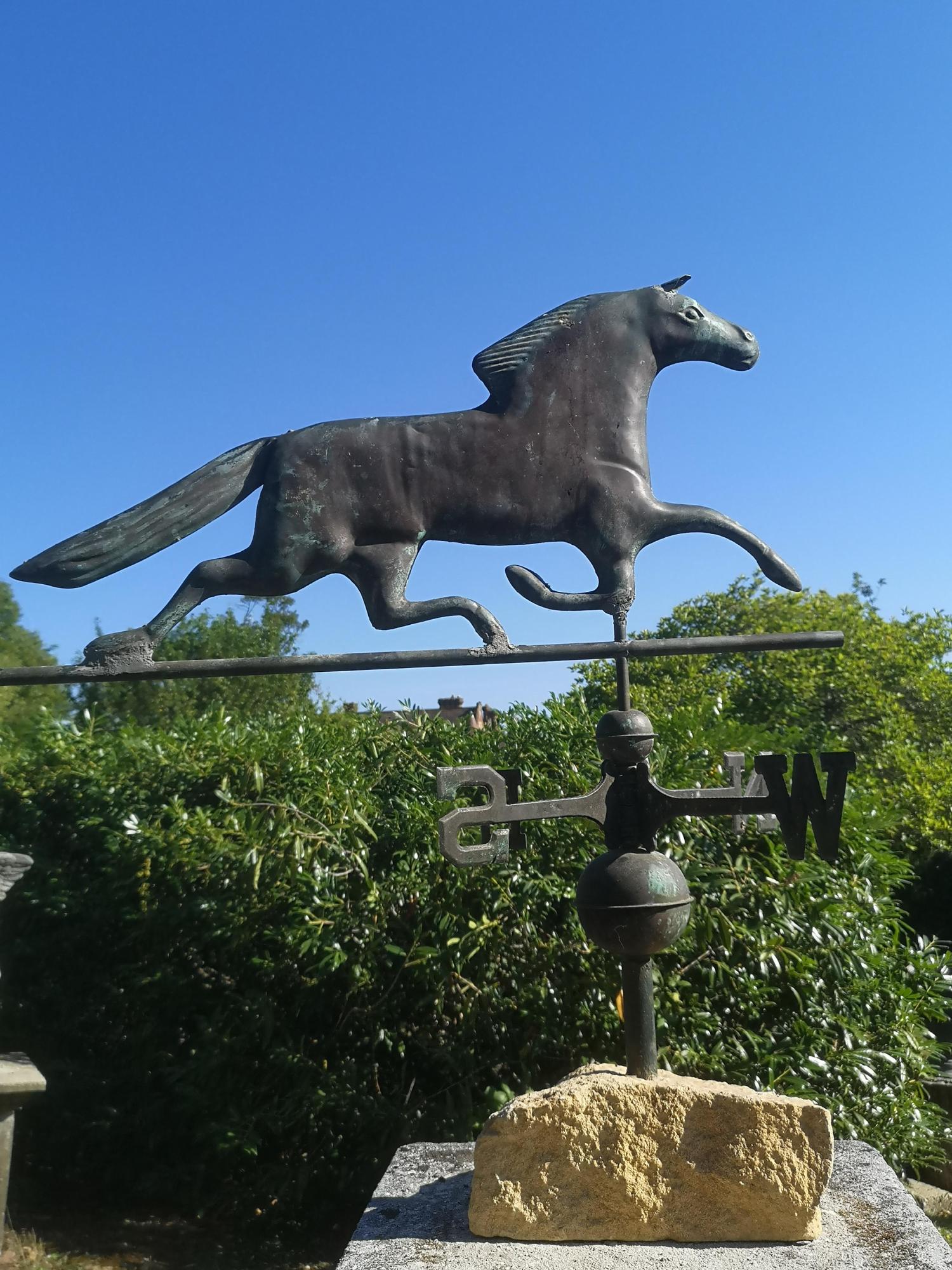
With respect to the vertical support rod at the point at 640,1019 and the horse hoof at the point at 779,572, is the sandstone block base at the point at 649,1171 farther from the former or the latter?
the horse hoof at the point at 779,572

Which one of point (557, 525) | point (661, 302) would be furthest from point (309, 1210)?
point (661, 302)

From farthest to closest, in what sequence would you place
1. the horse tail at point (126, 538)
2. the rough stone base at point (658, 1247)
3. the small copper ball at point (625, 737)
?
the horse tail at point (126, 538)
the small copper ball at point (625, 737)
the rough stone base at point (658, 1247)

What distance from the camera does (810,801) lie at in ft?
Answer: 6.97

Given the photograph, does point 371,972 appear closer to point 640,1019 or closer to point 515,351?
point 640,1019

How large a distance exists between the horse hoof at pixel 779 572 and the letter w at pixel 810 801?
18.8 inches

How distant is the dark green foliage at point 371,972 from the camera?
152 inches

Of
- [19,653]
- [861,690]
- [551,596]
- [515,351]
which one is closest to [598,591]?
[551,596]

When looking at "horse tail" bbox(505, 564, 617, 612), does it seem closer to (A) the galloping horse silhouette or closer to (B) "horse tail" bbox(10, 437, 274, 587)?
(A) the galloping horse silhouette

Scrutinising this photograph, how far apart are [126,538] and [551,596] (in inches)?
39.1

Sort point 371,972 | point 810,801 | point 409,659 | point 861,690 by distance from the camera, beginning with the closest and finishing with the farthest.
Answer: point 810,801 < point 409,659 < point 371,972 < point 861,690

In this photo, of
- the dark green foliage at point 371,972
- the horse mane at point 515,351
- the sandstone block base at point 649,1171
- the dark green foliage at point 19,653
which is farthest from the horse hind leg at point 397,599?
the dark green foliage at point 19,653

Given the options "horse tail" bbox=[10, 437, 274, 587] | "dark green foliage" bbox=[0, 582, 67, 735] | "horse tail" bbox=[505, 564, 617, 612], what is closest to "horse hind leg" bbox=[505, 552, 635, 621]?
"horse tail" bbox=[505, 564, 617, 612]

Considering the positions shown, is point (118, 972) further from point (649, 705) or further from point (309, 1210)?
point (649, 705)

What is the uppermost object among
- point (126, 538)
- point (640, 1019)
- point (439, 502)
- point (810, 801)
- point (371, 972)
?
point (439, 502)
